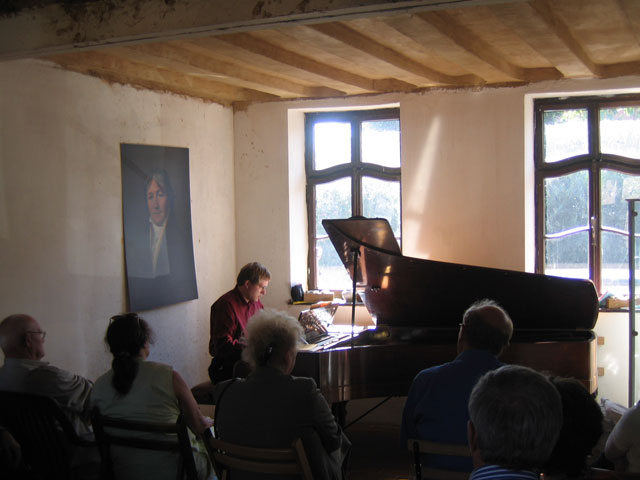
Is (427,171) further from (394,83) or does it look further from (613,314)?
(613,314)

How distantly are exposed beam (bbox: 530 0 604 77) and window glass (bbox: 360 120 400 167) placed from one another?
1731 millimetres

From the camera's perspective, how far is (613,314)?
522cm

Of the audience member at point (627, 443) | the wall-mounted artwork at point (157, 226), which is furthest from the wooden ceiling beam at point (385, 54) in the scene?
the audience member at point (627, 443)

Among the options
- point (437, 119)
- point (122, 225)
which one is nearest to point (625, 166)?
point (437, 119)

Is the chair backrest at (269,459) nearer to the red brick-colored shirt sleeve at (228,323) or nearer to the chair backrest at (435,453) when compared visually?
the chair backrest at (435,453)

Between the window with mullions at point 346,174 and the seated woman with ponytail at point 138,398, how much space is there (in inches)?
135

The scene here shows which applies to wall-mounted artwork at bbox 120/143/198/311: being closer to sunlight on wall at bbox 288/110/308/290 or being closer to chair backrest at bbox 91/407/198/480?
sunlight on wall at bbox 288/110/308/290

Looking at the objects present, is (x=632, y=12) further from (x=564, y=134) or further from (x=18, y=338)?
(x=18, y=338)

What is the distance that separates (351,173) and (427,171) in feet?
2.61

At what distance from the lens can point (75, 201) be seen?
442cm

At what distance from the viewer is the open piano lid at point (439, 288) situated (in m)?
4.20

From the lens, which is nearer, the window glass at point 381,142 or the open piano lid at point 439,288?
the open piano lid at point 439,288

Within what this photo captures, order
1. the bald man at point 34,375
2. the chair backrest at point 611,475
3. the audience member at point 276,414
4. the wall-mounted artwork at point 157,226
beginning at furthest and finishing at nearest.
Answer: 1. the wall-mounted artwork at point 157,226
2. the bald man at point 34,375
3. the audience member at point 276,414
4. the chair backrest at point 611,475

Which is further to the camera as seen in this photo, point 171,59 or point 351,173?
point 351,173
